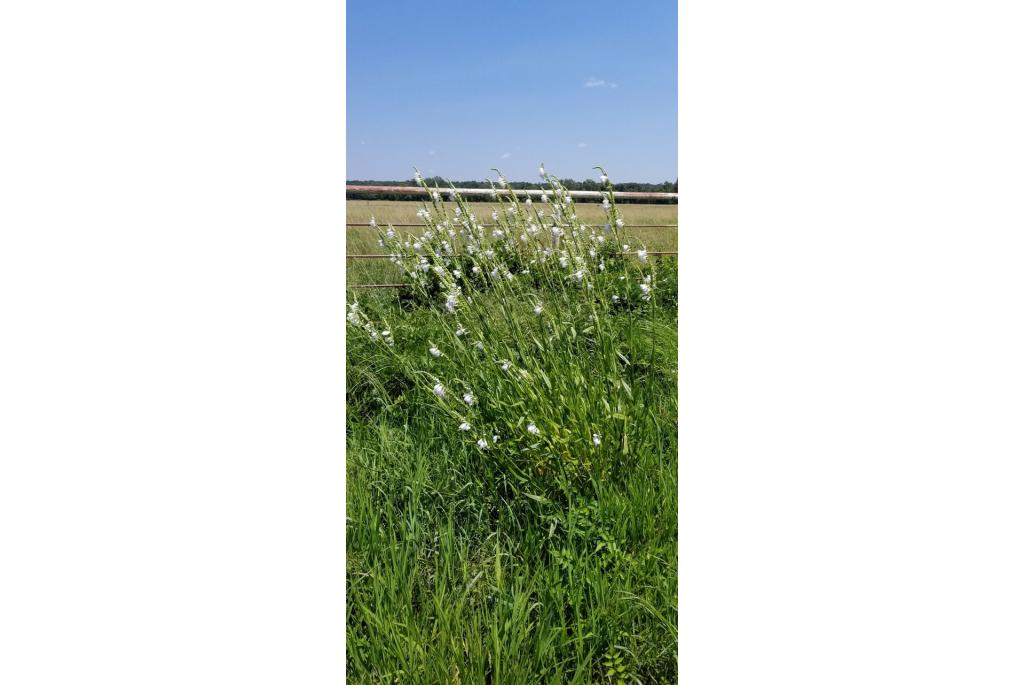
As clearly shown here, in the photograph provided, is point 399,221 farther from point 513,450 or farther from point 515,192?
point 513,450

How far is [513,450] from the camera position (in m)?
2.43

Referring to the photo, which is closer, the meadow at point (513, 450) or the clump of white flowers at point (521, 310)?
the meadow at point (513, 450)

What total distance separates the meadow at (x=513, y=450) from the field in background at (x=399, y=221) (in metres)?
0.01

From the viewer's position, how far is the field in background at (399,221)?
2.43 m

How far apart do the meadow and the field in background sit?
0.03ft

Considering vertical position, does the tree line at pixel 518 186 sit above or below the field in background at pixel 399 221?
above

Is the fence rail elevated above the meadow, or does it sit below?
above

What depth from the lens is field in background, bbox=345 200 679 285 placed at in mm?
2434

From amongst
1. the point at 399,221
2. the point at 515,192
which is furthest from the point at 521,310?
the point at 399,221

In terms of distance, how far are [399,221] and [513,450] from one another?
2.60 ft
